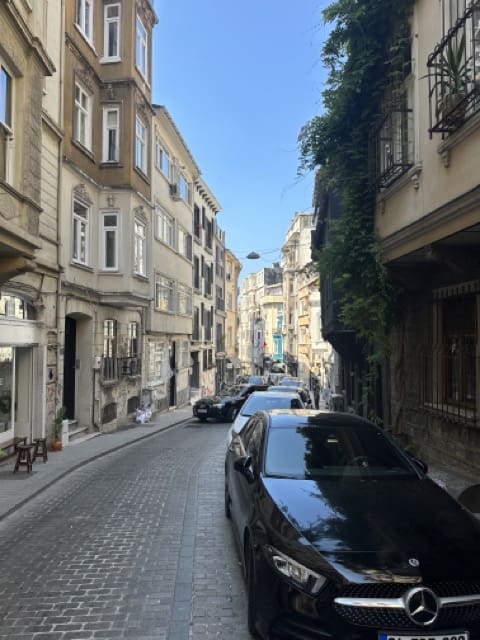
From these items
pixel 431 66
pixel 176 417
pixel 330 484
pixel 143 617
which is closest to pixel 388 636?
pixel 330 484

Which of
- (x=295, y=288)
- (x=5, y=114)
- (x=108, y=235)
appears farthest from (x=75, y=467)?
(x=295, y=288)

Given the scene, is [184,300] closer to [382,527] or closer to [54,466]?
[54,466]

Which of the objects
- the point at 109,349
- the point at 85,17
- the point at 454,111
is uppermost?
the point at 85,17

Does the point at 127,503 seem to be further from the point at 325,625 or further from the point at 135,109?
the point at 135,109

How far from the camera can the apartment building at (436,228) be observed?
619 cm

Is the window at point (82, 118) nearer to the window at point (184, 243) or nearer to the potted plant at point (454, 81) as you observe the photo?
the window at point (184, 243)

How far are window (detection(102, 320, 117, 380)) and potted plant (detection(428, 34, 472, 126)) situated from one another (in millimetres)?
12599

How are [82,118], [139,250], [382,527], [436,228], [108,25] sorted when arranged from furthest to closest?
[139,250] < [108,25] < [82,118] < [436,228] < [382,527]

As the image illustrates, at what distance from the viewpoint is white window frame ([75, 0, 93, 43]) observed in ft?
50.8

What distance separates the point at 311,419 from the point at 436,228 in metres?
3.01

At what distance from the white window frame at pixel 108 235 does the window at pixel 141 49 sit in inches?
214

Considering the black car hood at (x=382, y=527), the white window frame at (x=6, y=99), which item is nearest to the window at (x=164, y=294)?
the white window frame at (x=6, y=99)

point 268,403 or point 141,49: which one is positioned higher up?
point 141,49

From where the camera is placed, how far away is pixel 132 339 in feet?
63.7
